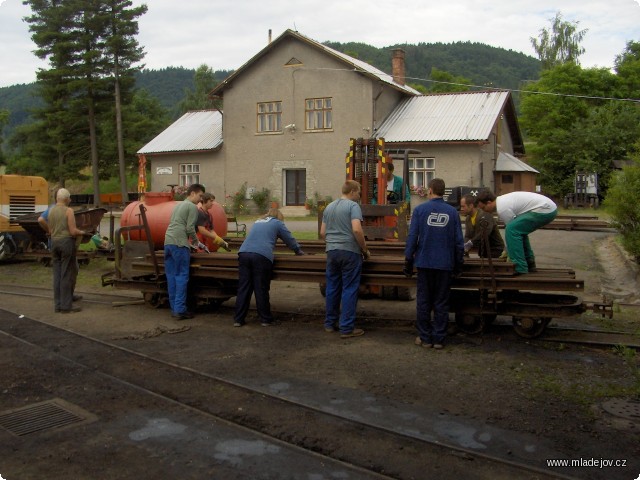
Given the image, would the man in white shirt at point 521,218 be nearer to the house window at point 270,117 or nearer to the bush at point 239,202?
the house window at point 270,117

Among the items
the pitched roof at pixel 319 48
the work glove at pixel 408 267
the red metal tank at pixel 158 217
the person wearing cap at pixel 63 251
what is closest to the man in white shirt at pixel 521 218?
the work glove at pixel 408 267

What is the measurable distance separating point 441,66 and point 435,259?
363 ft

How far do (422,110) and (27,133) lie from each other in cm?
2852

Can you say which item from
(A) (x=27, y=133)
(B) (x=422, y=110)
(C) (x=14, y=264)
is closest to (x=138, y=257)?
(C) (x=14, y=264)

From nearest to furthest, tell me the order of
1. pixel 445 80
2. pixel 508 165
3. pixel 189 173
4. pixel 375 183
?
pixel 375 183, pixel 508 165, pixel 189 173, pixel 445 80

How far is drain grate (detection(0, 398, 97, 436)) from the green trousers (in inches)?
196

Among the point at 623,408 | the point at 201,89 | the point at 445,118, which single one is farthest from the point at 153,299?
the point at 201,89

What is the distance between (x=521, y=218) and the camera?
25.5 feet

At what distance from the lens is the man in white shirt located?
770cm

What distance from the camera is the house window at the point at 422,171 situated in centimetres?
3053

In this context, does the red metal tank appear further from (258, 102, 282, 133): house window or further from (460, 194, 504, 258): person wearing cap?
(258, 102, 282, 133): house window

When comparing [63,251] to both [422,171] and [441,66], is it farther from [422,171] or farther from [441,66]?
[441,66]

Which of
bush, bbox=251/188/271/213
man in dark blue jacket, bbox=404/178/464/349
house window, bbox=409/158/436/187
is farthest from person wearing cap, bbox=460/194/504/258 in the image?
bush, bbox=251/188/271/213

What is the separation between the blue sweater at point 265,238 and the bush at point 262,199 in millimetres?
25126
